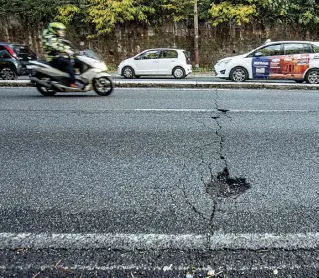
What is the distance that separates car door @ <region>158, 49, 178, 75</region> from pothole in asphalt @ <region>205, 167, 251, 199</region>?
41.7ft

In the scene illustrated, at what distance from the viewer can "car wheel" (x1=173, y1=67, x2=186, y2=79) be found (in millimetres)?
15266

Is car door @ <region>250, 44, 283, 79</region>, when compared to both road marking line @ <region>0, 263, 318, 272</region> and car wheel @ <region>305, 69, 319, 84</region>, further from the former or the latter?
road marking line @ <region>0, 263, 318, 272</region>

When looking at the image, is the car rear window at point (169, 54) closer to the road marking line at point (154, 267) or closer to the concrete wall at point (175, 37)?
the concrete wall at point (175, 37)

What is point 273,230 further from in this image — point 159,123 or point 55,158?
point 159,123

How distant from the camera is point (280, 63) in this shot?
11.6 meters

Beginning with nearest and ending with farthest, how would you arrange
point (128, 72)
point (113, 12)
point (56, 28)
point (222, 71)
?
point (56, 28)
point (222, 71)
point (128, 72)
point (113, 12)

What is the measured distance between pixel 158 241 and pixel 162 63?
45.7 feet

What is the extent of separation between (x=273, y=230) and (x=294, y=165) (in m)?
1.42

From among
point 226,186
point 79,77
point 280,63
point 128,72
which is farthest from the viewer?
point 128,72

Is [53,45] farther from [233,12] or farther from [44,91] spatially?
[233,12]

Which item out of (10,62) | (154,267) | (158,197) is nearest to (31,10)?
(10,62)

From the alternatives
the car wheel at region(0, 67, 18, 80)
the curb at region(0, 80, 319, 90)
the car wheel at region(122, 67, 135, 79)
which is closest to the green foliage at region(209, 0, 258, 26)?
the car wheel at region(122, 67, 135, 79)

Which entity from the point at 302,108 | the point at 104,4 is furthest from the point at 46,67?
the point at 104,4

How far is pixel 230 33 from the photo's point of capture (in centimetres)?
2017
